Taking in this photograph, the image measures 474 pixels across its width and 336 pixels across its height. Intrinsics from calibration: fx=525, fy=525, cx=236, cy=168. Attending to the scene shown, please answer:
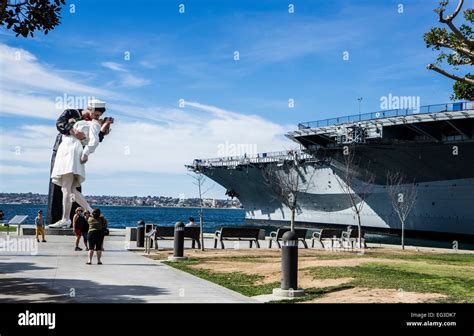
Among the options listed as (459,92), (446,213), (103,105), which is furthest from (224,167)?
(459,92)

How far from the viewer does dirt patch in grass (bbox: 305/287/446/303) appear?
9257mm

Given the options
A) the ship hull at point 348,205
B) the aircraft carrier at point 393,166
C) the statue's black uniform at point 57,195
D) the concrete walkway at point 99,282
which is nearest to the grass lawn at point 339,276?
the concrete walkway at point 99,282

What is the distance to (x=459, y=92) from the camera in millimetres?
17219

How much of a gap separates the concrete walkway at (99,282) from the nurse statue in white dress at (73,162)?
9051 millimetres

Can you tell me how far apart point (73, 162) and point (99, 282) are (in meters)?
15.1

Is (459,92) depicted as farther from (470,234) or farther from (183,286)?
(470,234)

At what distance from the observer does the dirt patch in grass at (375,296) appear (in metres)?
9.26

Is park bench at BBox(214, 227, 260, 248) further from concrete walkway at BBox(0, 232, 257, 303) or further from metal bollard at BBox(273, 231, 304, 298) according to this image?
metal bollard at BBox(273, 231, 304, 298)

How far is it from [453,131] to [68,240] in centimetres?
2934

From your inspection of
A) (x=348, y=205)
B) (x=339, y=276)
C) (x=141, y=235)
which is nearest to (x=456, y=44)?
(x=339, y=276)

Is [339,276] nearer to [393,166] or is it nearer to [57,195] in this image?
[57,195]

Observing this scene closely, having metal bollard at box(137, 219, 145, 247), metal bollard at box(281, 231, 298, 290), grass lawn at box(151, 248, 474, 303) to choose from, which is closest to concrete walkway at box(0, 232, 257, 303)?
grass lawn at box(151, 248, 474, 303)

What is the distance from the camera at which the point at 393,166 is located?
46.1 metres

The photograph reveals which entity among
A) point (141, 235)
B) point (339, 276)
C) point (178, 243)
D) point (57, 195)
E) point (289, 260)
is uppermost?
point (57, 195)
